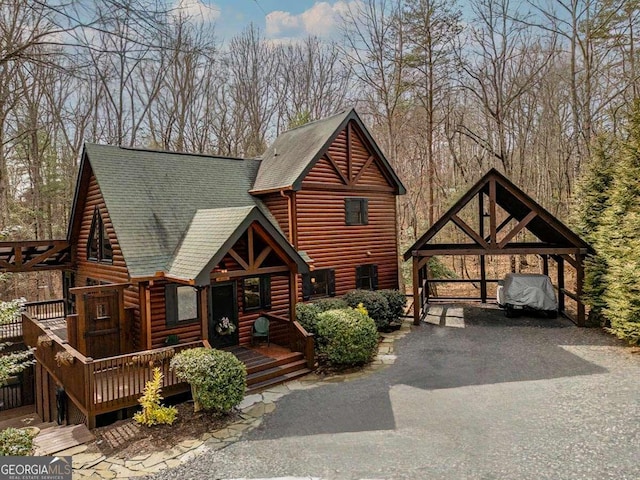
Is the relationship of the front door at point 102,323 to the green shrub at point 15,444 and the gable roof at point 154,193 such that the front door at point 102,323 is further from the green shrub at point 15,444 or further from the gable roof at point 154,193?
the green shrub at point 15,444

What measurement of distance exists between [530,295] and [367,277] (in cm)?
585

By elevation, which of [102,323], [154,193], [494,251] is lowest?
[102,323]

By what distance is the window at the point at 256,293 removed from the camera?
12180 mm

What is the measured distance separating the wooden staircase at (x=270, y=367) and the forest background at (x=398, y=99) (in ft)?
37.1

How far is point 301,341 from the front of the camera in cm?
1085

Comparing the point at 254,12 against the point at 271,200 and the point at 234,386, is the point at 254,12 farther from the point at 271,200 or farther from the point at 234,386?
the point at 271,200

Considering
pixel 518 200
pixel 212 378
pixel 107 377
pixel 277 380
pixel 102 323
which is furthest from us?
pixel 518 200

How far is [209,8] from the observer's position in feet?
14.5

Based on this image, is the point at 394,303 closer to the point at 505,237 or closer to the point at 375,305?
the point at 375,305

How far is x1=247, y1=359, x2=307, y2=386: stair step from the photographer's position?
953cm

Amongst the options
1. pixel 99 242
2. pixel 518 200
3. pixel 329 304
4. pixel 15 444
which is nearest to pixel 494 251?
pixel 518 200

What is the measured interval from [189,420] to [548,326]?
11679mm

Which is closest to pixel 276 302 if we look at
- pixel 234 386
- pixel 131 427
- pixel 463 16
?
A: pixel 234 386

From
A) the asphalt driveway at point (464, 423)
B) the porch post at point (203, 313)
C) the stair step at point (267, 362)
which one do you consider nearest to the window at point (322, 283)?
the stair step at point (267, 362)
